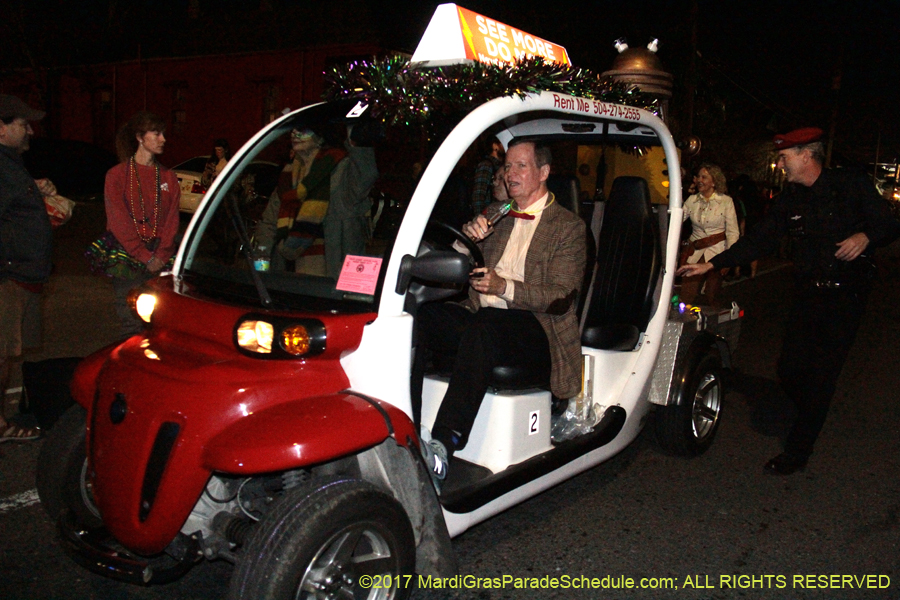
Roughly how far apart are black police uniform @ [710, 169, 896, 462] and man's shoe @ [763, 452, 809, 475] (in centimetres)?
2

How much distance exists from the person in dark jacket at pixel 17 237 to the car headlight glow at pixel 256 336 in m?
2.23

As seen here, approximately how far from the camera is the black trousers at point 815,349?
409cm

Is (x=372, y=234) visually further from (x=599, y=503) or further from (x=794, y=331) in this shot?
(x=794, y=331)

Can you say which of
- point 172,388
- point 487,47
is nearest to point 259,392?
point 172,388

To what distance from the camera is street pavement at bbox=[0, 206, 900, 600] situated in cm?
300

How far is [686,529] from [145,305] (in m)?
2.60

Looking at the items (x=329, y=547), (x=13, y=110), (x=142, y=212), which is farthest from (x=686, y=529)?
(x=13, y=110)

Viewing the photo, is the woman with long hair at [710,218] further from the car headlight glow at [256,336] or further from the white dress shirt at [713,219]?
the car headlight glow at [256,336]

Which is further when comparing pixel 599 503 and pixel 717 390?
pixel 717 390

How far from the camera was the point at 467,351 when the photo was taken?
3037 mm

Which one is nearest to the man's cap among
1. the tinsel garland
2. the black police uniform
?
the tinsel garland

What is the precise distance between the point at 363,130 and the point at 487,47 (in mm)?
604

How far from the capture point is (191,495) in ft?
7.21

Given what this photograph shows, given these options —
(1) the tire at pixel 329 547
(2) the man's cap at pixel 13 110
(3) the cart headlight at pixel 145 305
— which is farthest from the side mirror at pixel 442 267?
(2) the man's cap at pixel 13 110
